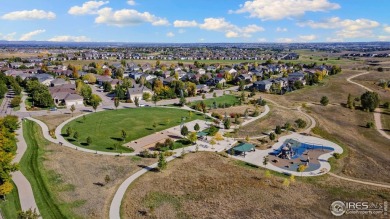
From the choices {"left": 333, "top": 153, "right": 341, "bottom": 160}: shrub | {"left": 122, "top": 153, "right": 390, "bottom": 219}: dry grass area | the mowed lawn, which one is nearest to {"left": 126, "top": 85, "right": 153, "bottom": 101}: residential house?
the mowed lawn

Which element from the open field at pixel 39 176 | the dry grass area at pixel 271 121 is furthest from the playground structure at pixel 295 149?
the open field at pixel 39 176

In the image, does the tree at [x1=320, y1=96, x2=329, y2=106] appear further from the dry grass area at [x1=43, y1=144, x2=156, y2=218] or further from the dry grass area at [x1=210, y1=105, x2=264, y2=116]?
the dry grass area at [x1=43, y1=144, x2=156, y2=218]

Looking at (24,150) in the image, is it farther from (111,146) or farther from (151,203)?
(151,203)

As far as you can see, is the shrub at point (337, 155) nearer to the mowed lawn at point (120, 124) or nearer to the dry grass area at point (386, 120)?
the dry grass area at point (386, 120)

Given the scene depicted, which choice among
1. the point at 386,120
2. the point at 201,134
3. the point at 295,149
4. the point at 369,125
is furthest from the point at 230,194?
the point at 386,120

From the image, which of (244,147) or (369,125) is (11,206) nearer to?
(244,147)

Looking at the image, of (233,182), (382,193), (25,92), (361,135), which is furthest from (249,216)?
(25,92)

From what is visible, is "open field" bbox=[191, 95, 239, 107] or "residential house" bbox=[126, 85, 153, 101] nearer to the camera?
"open field" bbox=[191, 95, 239, 107]
